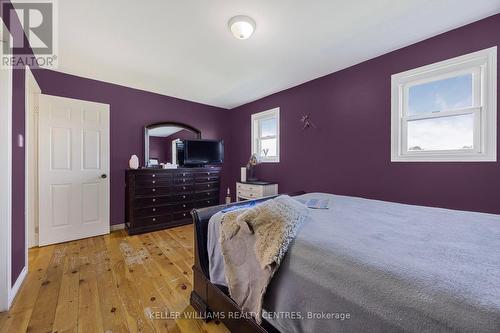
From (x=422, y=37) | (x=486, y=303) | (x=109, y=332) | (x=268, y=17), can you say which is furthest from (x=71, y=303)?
(x=422, y=37)

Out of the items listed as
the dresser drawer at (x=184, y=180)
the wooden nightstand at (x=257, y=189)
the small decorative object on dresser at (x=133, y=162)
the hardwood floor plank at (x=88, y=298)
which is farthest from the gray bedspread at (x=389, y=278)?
the small decorative object on dresser at (x=133, y=162)

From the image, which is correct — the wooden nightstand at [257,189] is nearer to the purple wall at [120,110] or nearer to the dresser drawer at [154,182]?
the dresser drawer at [154,182]

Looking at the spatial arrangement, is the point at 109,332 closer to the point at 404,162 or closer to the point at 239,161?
the point at 404,162

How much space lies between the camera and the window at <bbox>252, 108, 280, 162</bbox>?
3.86 m

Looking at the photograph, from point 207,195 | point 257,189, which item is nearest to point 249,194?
point 257,189

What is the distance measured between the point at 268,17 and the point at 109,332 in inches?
108

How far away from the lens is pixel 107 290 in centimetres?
182

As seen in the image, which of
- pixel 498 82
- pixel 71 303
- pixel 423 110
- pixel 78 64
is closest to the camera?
pixel 71 303

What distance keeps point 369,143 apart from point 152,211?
3.34 meters

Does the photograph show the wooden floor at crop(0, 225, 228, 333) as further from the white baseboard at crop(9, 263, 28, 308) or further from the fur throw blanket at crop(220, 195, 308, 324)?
the fur throw blanket at crop(220, 195, 308, 324)

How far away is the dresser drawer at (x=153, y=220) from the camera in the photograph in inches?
126

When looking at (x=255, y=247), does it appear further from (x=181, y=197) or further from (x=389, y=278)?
(x=181, y=197)

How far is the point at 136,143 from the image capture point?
3.60 m

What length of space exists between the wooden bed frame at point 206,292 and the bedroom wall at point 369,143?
6.50 ft
